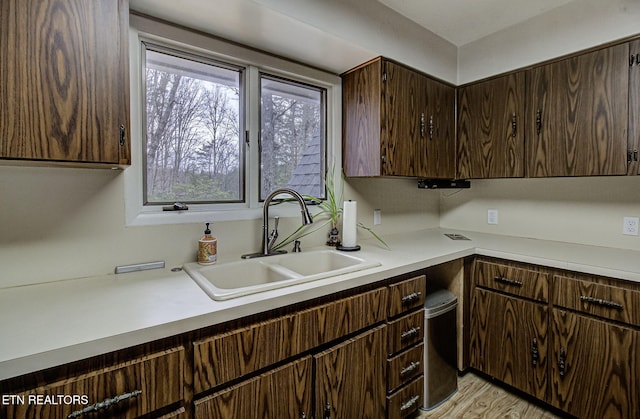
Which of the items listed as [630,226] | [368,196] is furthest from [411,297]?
[630,226]

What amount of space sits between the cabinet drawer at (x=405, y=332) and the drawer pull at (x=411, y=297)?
3.0 inches

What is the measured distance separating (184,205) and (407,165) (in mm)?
1352

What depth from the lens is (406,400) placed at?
155 cm

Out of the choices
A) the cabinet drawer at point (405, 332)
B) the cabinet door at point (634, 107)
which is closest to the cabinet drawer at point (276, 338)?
the cabinet drawer at point (405, 332)

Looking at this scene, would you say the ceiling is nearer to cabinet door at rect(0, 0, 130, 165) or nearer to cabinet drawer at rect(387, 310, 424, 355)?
cabinet door at rect(0, 0, 130, 165)

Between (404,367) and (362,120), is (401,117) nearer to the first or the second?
(362,120)

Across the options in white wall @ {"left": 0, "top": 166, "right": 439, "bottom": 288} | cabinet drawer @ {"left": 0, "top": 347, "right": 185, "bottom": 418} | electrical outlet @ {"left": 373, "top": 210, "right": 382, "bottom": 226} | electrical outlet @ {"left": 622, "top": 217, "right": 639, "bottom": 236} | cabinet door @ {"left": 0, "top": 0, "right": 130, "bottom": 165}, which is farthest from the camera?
electrical outlet @ {"left": 373, "top": 210, "right": 382, "bottom": 226}

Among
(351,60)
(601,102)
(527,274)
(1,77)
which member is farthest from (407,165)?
(1,77)

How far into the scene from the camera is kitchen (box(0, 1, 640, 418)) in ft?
3.79

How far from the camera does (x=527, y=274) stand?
167 cm

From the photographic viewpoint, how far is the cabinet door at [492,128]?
2031 mm

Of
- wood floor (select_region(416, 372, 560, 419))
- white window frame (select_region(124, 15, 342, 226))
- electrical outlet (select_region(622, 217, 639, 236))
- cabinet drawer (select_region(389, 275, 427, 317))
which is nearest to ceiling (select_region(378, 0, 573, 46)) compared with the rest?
white window frame (select_region(124, 15, 342, 226))

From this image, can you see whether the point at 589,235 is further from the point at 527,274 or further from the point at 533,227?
the point at 527,274

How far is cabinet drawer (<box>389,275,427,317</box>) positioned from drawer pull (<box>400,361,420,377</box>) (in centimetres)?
30
